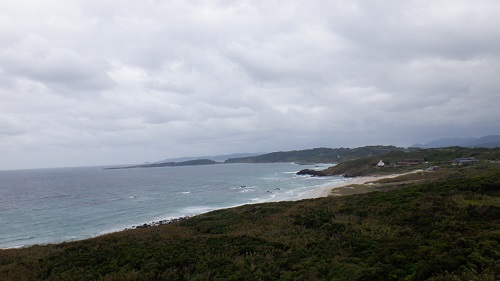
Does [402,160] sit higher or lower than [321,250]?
lower

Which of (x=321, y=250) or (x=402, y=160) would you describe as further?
(x=402, y=160)

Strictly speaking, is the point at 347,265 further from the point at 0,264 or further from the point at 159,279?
the point at 0,264

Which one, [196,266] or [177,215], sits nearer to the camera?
[196,266]

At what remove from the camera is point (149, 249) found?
67.1ft

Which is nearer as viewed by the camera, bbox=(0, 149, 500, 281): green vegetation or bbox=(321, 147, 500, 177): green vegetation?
bbox=(0, 149, 500, 281): green vegetation

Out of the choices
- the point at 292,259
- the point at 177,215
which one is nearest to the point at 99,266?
the point at 292,259

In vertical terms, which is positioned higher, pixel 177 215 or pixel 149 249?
pixel 149 249

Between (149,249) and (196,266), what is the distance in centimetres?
559

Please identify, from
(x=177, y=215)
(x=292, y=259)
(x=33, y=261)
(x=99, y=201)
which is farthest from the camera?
(x=99, y=201)

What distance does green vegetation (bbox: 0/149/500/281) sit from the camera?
13.2 metres

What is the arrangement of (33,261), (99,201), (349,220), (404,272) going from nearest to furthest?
(404,272) → (33,261) → (349,220) → (99,201)

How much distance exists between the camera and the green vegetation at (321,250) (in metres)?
13.2

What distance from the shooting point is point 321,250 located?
17.3 meters

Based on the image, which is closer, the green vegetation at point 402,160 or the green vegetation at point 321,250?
the green vegetation at point 321,250
